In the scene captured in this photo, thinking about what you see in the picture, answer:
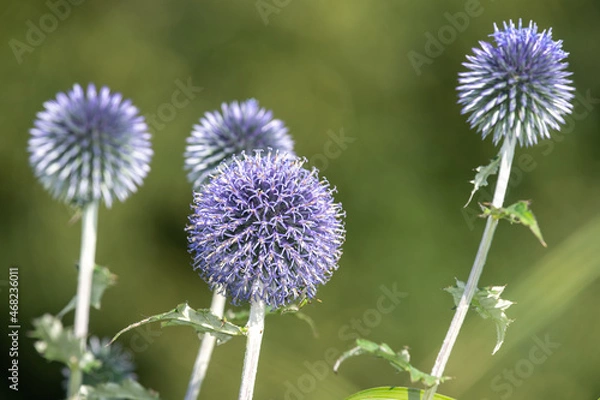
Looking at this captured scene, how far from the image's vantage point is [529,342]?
3881mm

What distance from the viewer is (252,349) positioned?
5.52 feet

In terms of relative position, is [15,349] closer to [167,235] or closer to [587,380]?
[167,235]

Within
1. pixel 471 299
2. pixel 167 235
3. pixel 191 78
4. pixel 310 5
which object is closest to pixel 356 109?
pixel 310 5

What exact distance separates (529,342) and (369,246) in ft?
3.48
